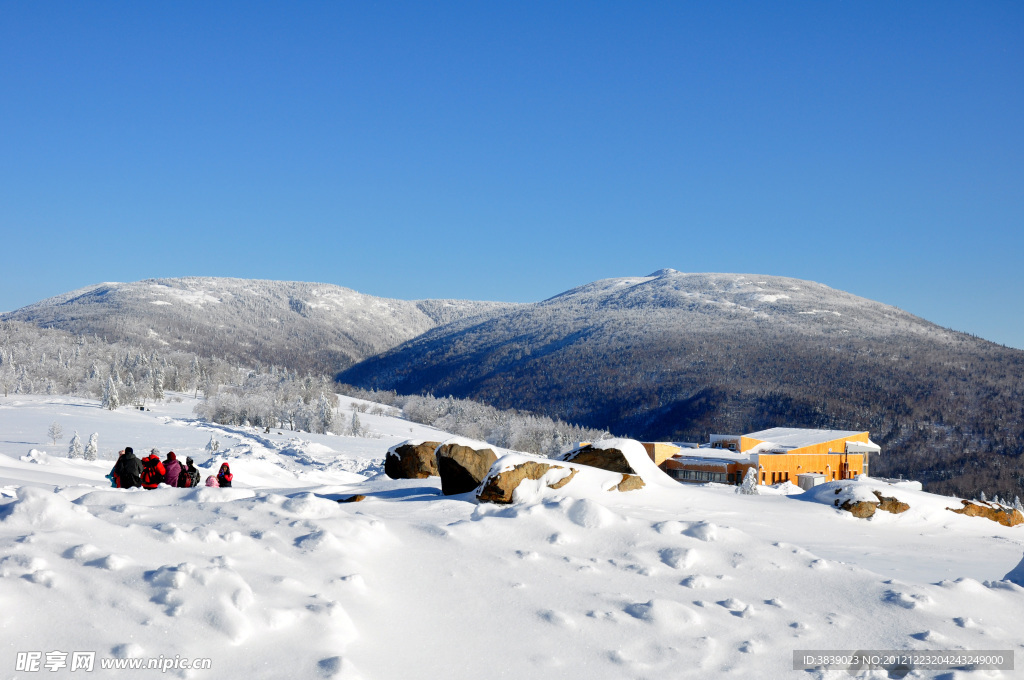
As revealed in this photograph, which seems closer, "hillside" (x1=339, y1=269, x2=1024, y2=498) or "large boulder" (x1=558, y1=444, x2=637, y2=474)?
"large boulder" (x1=558, y1=444, x2=637, y2=474)

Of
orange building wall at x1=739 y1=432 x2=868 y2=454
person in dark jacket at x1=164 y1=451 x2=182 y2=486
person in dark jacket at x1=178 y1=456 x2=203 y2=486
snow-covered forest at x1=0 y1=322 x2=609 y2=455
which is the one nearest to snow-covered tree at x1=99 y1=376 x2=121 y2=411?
snow-covered forest at x1=0 y1=322 x2=609 y2=455

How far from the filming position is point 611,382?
183 meters

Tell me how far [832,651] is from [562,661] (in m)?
2.62

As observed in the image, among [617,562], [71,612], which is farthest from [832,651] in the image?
[71,612]

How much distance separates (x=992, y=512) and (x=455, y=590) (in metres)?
12.1

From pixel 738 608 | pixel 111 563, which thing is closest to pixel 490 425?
pixel 738 608

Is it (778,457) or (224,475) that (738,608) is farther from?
(778,457)

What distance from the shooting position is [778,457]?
49.2m

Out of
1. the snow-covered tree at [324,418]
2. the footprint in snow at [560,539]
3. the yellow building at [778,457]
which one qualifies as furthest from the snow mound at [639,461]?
the snow-covered tree at [324,418]

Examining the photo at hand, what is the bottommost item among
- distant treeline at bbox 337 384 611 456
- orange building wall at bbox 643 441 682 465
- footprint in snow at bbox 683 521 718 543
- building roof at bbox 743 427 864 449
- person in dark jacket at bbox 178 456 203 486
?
distant treeline at bbox 337 384 611 456

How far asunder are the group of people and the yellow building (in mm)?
36435

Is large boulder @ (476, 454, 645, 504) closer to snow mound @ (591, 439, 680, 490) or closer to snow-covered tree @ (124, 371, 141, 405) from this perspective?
snow mound @ (591, 439, 680, 490)

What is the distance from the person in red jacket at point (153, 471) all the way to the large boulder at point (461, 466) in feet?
22.1

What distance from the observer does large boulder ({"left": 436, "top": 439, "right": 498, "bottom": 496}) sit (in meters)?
12.1
